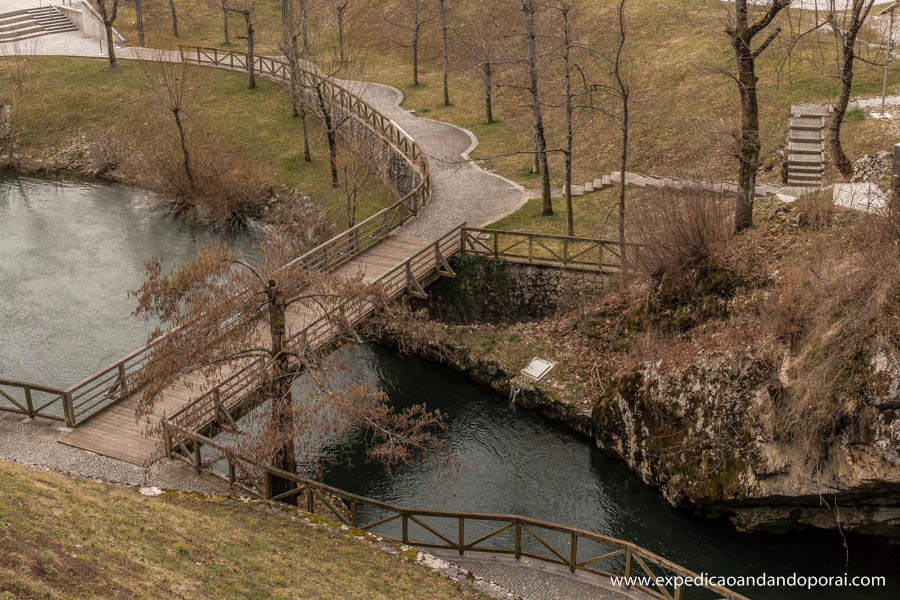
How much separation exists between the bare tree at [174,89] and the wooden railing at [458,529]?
2305 centimetres

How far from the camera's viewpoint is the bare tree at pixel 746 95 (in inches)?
944

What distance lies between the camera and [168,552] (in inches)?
594

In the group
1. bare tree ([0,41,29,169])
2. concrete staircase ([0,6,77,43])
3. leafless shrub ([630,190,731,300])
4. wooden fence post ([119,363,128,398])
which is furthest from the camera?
concrete staircase ([0,6,77,43])

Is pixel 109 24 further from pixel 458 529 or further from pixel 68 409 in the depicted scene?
pixel 458 529

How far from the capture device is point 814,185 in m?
28.8

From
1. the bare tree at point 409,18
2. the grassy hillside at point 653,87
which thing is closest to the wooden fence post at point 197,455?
the grassy hillside at point 653,87

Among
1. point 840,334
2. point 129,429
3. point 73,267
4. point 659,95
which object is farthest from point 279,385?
point 659,95

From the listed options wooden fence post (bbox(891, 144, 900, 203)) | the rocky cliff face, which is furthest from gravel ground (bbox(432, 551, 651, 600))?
wooden fence post (bbox(891, 144, 900, 203))

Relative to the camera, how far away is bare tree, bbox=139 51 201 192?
4172cm

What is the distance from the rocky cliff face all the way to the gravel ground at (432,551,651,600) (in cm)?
532

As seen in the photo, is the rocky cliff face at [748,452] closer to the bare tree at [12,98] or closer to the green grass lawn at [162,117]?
the green grass lawn at [162,117]

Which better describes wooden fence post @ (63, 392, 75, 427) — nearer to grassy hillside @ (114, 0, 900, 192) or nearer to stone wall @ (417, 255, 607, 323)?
stone wall @ (417, 255, 607, 323)

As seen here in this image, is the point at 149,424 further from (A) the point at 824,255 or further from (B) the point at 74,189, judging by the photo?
(B) the point at 74,189

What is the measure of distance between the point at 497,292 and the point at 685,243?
7917 millimetres
